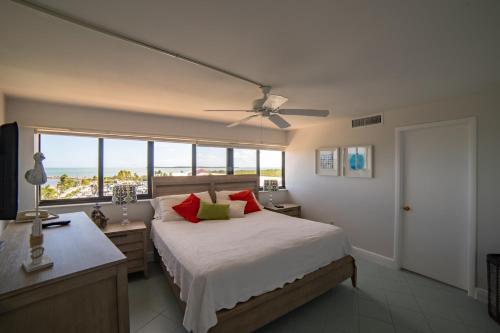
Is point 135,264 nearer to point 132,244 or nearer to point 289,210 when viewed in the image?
point 132,244

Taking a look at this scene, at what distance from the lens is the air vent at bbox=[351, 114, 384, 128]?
11.5 ft

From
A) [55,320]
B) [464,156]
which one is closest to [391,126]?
[464,156]

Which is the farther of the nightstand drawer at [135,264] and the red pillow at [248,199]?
the red pillow at [248,199]

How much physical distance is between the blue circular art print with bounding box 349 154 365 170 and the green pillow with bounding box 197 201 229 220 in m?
2.38

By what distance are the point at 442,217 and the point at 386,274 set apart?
1.11 meters

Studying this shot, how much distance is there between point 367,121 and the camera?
364 centimetres

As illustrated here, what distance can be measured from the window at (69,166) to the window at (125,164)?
146 millimetres

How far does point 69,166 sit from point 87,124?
701 millimetres

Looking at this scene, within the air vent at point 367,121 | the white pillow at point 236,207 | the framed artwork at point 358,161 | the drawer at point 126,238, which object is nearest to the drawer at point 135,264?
the drawer at point 126,238

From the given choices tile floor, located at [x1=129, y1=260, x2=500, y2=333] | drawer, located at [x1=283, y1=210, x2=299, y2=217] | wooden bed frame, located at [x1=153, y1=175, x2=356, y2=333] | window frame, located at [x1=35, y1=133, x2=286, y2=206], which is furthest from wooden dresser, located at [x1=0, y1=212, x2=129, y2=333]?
drawer, located at [x1=283, y1=210, x2=299, y2=217]

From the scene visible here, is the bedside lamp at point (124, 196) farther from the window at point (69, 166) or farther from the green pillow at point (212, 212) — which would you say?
the green pillow at point (212, 212)

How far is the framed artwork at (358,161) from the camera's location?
3600 millimetres

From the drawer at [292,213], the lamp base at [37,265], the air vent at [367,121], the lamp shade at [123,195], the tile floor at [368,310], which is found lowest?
the tile floor at [368,310]

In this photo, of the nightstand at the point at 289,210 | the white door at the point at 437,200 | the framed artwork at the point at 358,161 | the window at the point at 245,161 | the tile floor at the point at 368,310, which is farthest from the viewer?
the window at the point at 245,161
